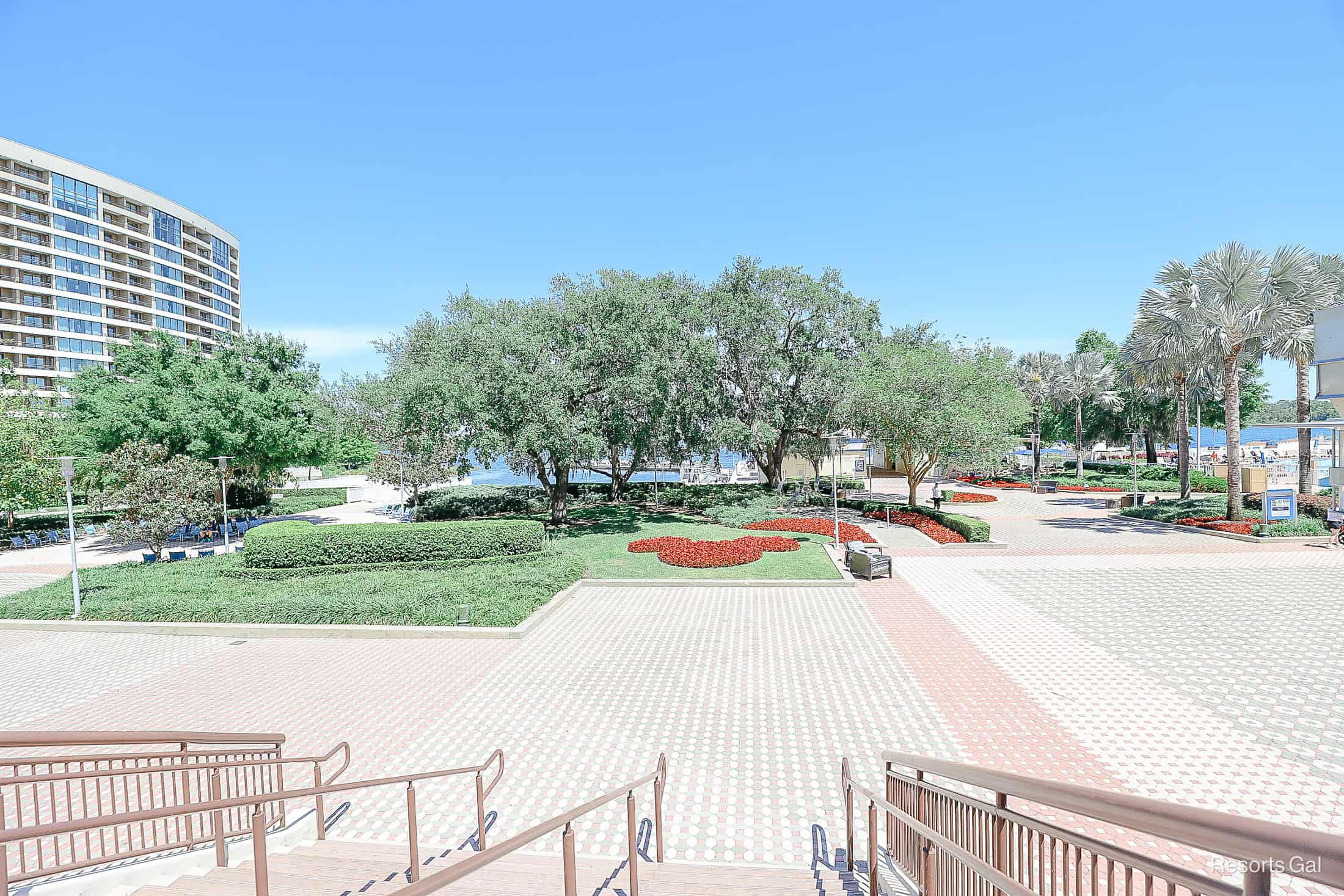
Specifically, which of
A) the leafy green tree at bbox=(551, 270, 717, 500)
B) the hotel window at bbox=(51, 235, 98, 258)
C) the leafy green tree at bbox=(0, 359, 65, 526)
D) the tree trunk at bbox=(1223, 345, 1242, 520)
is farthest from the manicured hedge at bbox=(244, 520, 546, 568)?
the hotel window at bbox=(51, 235, 98, 258)

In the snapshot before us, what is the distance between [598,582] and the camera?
14836 mm

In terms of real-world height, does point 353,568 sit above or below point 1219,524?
below

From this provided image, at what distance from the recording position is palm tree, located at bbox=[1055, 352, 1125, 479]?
151 ft

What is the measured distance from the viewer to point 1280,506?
19.4m

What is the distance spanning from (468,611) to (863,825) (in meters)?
8.62

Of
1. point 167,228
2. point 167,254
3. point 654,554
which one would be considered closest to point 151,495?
point 654,554

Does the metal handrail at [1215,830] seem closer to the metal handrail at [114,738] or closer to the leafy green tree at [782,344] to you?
the metal handrail at [114,738]

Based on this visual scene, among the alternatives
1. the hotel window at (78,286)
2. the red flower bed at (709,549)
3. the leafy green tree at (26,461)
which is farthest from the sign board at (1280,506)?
the hotel window at (78,286)

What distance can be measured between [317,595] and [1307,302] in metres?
33.0

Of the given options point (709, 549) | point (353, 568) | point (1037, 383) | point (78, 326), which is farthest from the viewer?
point (78, 326)

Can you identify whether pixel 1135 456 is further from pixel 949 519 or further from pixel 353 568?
pixel 353 568

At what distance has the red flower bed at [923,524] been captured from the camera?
1964 centimetres

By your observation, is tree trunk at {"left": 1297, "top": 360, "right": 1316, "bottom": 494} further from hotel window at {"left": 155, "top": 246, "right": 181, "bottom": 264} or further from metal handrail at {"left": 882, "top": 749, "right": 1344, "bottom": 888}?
hotel window at {"left": 155, "top": 246, "right": 181, "bottom": 264}

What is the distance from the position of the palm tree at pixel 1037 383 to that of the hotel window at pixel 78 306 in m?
87.1
